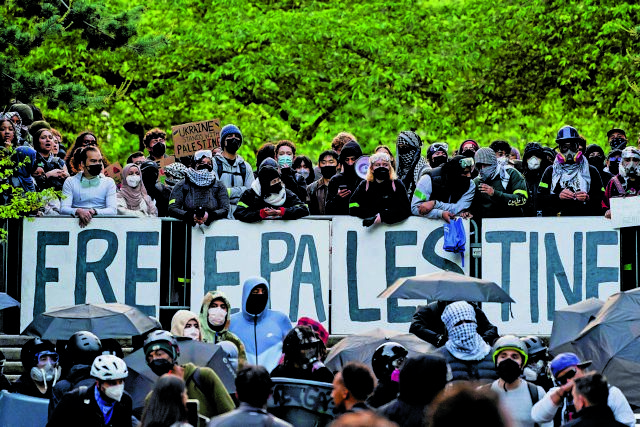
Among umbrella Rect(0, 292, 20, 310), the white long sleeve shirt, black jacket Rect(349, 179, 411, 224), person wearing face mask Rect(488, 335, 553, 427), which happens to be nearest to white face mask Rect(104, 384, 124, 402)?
person wearing face mask Rect(488, 335, 553, 427)

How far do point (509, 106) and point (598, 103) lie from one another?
183 cm

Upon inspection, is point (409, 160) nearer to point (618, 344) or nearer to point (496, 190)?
point (496, 190)

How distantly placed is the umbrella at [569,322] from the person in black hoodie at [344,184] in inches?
125

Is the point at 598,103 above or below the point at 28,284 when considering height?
above

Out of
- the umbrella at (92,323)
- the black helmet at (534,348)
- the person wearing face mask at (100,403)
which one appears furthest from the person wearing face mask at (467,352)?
the umbrella at (92,323)

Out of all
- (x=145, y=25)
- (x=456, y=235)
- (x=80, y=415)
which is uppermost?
(x=145, y=25)

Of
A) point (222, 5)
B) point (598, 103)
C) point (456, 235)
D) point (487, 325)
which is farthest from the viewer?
point (222, 5)

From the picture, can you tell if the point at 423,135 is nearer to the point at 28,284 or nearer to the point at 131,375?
the point at 28,284

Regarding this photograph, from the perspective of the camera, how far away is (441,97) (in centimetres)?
3325

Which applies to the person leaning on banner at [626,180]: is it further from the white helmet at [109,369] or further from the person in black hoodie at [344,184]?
the white helmet at [109,369]

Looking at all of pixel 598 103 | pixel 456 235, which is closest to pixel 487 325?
pixel 456 235

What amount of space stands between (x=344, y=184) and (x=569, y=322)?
11.9 feet

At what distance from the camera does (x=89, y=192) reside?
682 inches

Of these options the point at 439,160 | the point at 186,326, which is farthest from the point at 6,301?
the point at 439,160
